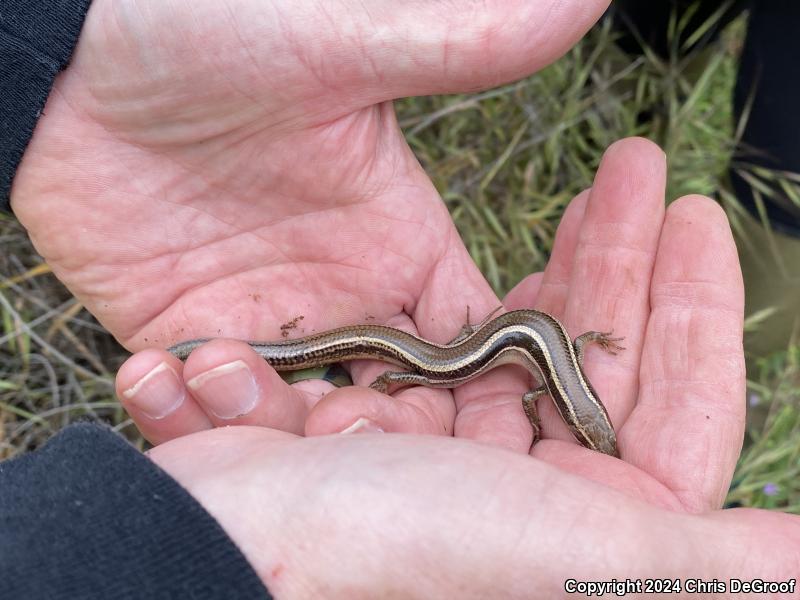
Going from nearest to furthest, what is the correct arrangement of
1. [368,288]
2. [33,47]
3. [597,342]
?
[33,47], [597,342], [368,288]

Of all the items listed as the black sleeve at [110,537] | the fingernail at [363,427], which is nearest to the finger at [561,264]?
the fingernail at [363,427]

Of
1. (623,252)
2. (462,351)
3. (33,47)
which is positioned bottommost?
(462,351)

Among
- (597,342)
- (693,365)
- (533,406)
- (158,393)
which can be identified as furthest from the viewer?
(597,342)

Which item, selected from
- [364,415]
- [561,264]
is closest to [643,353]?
[561,264]

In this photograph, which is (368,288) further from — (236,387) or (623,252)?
(623,252)

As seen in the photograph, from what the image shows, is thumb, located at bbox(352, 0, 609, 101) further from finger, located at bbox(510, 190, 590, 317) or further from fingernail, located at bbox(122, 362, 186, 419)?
fingernail, located at bbox(122, 362, 186, 419)

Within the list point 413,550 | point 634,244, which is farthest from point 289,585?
point 634,244
